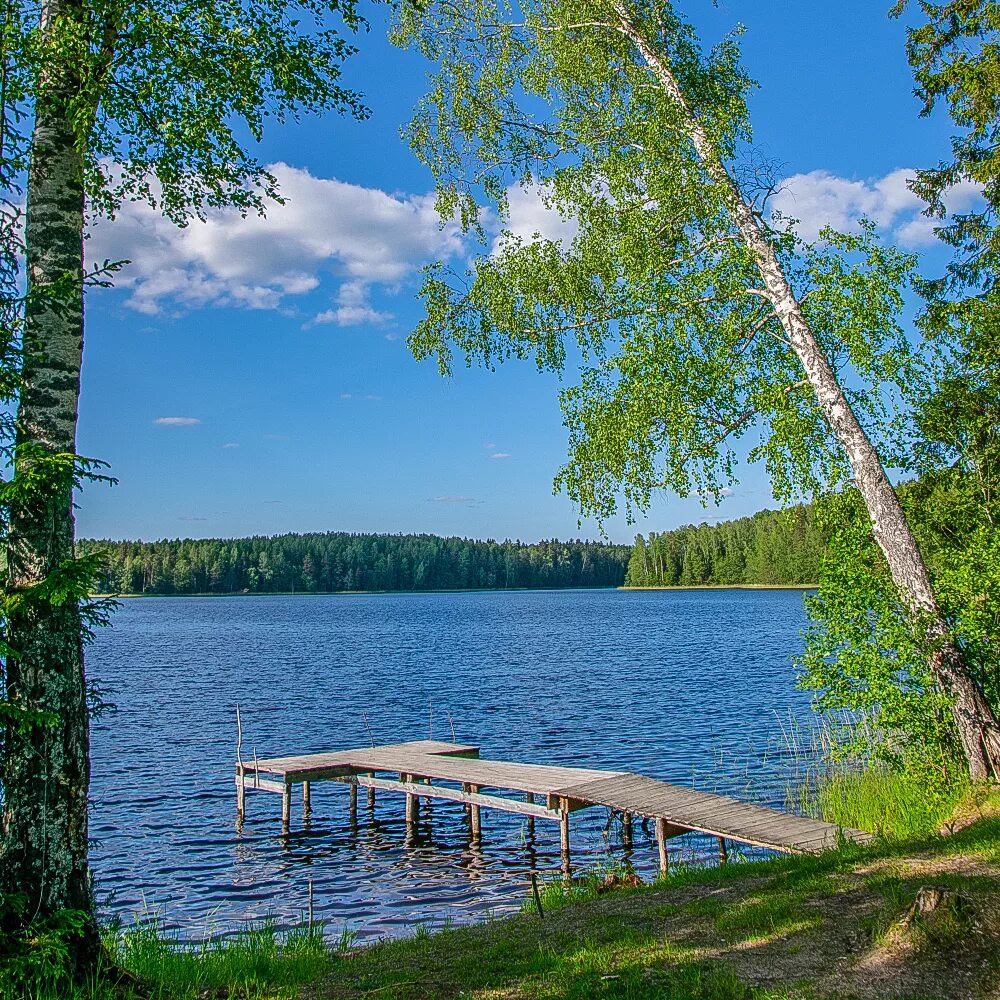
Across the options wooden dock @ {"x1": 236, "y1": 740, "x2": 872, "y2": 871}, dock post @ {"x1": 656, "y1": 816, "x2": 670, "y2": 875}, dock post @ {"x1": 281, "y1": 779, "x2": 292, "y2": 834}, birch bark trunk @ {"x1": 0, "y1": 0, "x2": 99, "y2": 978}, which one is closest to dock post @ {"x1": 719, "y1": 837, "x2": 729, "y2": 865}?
wooden dock @ {"x1": 236, "y1": 740, "x2": 872, "y2": 871}

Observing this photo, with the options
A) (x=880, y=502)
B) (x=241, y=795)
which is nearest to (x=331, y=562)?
(x=241, y=795)

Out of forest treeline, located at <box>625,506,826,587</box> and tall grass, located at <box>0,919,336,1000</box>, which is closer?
tall grass, located at <box>0,919,336,1000</box>

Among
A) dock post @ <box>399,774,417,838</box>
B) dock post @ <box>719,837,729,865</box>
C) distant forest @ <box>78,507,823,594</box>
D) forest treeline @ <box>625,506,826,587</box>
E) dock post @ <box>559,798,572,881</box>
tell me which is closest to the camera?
dock post @ <box>719,837,729,865</box>

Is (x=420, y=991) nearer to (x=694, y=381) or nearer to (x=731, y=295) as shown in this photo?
(x=694, y=381)

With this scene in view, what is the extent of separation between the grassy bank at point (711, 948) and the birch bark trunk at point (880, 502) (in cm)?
124

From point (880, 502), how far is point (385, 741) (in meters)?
18.9

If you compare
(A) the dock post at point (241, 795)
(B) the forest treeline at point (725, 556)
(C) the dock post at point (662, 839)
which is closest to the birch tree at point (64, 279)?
(C) the dock post at point (662, 839)

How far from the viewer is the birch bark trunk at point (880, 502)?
10.7 m

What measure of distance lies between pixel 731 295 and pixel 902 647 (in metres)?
5.38

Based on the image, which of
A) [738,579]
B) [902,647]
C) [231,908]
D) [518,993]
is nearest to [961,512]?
[902,647]

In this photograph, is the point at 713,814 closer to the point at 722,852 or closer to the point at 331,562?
the point at 722,852

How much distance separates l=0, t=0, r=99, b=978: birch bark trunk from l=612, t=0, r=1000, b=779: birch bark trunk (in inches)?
339

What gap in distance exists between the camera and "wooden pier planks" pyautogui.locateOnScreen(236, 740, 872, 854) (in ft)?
41.2

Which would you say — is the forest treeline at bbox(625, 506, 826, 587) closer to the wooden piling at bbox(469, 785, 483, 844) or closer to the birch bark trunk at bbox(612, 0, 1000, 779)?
the wooden piling at bbox(469, 785, 483, 844)
